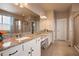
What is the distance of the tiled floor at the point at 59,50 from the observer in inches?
67.2

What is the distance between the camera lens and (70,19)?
1795 mm

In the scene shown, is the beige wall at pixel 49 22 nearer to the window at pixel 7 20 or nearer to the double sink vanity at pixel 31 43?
the double sink vanity at pixel 31 43

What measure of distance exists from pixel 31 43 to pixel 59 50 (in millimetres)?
435

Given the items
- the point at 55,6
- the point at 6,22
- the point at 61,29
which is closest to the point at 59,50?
the point at 61,29

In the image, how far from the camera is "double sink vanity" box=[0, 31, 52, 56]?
1.59 metres

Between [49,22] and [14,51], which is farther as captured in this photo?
[49,22]

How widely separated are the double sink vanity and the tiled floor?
0.09 metres

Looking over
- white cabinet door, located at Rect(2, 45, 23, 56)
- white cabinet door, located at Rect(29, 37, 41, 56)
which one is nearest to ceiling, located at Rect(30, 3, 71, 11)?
white cabinet door, located at Rect(29, 37, 41, 56)

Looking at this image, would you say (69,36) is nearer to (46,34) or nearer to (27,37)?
(46,34)

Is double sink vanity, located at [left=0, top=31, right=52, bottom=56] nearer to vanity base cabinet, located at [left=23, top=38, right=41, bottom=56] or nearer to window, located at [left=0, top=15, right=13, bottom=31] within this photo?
vanity base cabinet, located at [left=23, top=38, right=41, bottom=56]

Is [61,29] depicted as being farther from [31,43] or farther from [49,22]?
[31,43]

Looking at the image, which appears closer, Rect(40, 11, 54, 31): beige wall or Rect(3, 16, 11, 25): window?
Rect(3, 16, 11, 25): window

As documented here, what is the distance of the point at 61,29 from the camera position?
1.83 meters

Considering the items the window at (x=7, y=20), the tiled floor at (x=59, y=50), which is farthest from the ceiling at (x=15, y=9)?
the tiled floor at (x=59, y=50)
